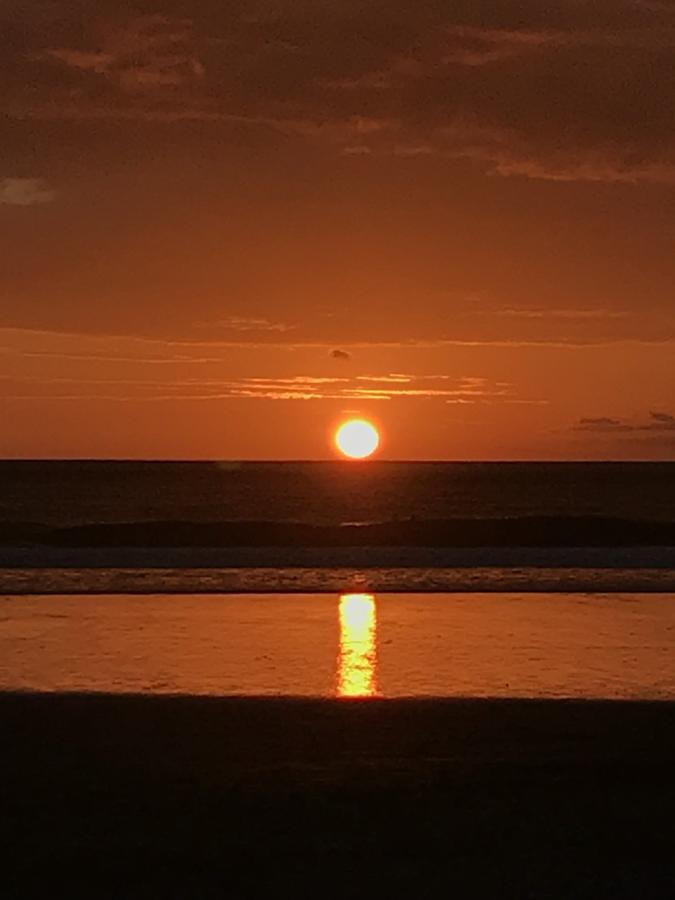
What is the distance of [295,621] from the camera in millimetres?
20516

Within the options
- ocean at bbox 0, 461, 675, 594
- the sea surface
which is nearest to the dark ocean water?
ocean at bbox 0, 461, 675, 594

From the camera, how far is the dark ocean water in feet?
253

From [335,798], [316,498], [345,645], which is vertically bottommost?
[335,798]

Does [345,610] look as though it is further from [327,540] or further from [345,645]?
[327,540]

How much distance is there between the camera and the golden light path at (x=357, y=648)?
14.5m

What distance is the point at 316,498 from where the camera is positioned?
95.8 metres

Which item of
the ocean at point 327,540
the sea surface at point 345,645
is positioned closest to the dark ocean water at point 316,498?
the ocean at point 327,540

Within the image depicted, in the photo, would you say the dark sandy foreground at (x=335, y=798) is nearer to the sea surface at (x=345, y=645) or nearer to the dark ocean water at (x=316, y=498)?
the sea surface at (x=345, y=645)

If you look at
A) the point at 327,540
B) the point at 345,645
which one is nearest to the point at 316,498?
the point at 327,540

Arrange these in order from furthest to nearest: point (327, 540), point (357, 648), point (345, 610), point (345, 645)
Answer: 1. point (327, 540)
2. point (345, 610)
3. point (345, 645)
4. point (357, 648)

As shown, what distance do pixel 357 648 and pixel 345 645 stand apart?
0.33 m

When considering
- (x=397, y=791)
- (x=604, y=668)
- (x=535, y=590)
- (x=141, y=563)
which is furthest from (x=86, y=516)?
(x=397, y=791)

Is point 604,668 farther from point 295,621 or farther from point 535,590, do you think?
point 535,590

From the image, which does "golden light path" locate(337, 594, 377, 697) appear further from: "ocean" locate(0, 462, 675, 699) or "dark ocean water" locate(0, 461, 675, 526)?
"dark ocean water" locate(0, 461, 675, 526)
